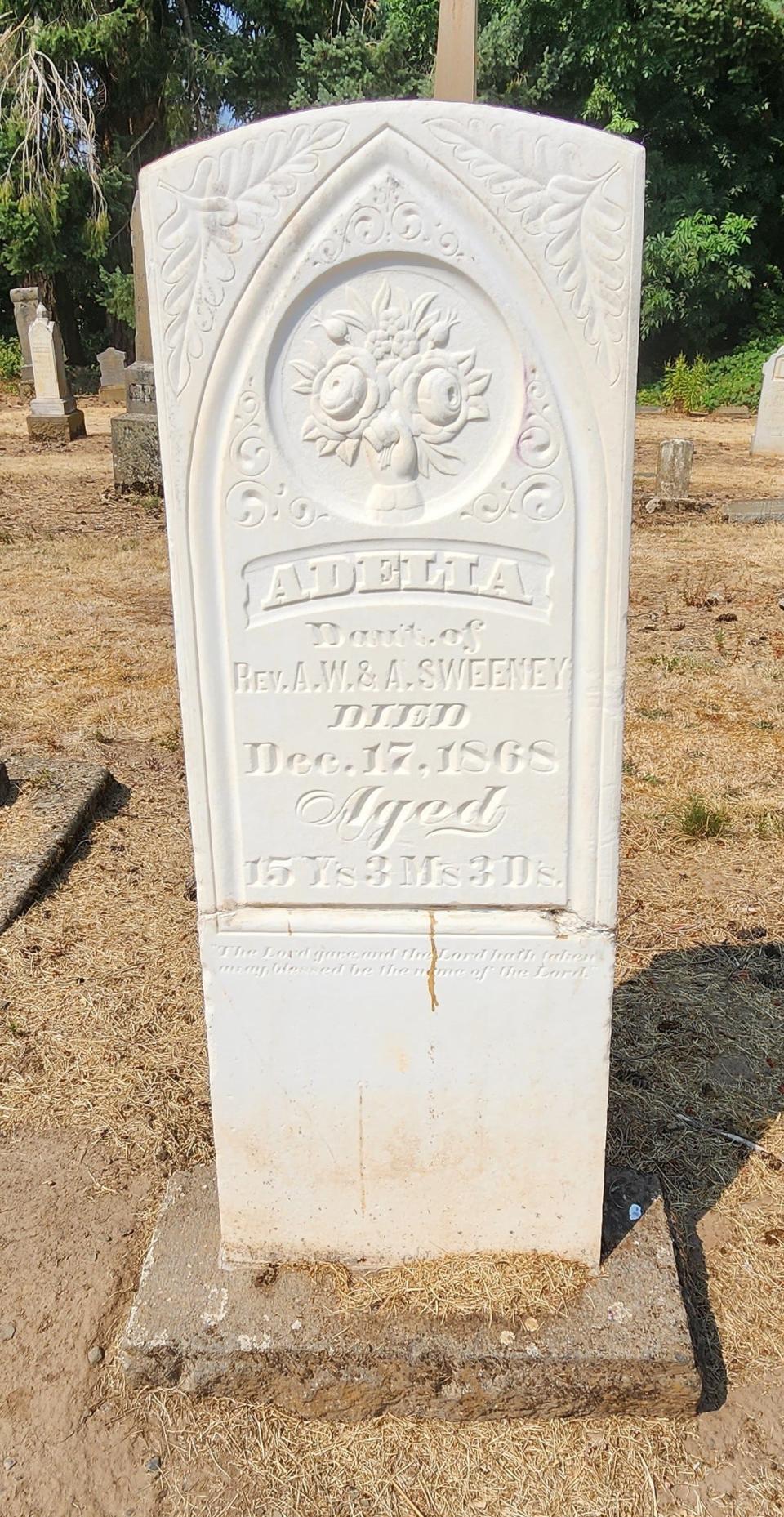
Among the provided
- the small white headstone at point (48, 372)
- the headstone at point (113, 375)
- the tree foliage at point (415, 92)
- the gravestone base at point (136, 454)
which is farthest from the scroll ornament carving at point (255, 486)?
the headstone at point (113, 375)

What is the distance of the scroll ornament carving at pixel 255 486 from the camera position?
1.81 m

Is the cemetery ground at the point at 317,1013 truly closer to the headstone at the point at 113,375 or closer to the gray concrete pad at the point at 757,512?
the gray concrete pad at the point at 757,512

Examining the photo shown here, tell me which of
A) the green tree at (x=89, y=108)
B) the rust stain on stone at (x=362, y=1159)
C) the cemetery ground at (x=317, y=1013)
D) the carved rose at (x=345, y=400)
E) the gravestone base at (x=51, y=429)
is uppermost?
the green tree at (x=89, y=108)

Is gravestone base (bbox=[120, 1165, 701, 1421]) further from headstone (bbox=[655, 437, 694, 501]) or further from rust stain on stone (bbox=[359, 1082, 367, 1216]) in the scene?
headstone (bbox=[655, 437, 694, 501])

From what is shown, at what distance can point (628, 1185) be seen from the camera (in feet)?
8.08

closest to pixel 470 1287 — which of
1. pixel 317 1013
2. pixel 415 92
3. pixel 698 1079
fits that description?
pixel 317 1013

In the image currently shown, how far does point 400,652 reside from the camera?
1.94 meters

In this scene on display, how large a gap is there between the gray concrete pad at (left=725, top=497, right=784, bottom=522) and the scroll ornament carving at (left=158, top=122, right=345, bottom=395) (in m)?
9.41

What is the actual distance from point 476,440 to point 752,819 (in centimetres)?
305

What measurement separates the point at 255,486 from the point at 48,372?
1595 cm

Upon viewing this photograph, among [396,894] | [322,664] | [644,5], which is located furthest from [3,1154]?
[644,5]

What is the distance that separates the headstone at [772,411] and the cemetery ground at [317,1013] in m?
8.90

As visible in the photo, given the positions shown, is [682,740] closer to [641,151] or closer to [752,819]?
[752,819]

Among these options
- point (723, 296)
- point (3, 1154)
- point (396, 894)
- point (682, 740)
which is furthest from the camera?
point (723, 296)
